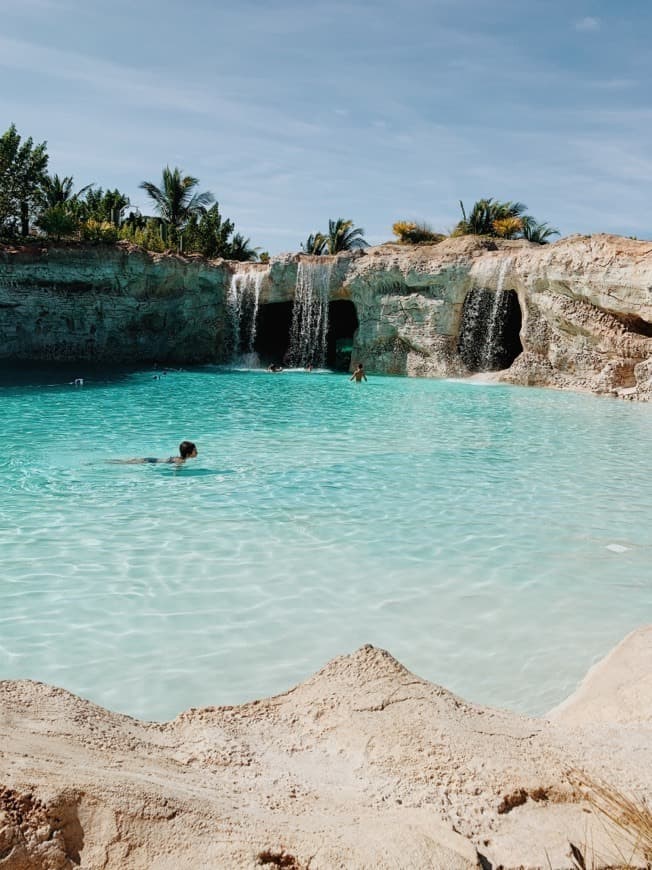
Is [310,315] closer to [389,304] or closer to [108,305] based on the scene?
[389,304]

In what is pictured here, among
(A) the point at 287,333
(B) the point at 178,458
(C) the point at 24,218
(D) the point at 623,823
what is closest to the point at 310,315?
(A) the point at 287,333

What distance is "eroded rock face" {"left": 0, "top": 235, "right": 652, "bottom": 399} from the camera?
21125mm

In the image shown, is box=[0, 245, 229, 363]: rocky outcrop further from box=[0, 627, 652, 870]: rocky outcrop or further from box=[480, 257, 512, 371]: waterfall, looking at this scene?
box=[0, 627, 652, 870]: rocky outcrop

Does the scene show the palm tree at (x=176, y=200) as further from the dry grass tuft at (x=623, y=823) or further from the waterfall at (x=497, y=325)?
the dry grass tuft at (x=623, y=823)

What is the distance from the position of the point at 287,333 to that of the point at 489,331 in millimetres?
9048

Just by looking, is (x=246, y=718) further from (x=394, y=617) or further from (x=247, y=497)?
(x=247, y=497)

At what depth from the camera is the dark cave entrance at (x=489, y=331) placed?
82.5ft

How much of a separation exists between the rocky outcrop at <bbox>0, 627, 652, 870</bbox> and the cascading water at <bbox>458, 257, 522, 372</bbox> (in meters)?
22.9

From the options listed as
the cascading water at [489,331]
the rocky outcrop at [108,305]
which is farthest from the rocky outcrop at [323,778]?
the rocky outcrop at [108,305]

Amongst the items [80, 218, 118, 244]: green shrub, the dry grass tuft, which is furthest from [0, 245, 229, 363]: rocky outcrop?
the dry grass tuft

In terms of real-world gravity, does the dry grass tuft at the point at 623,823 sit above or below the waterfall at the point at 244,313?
below

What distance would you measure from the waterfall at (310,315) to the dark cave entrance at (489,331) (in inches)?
213

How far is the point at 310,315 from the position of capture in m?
28.0

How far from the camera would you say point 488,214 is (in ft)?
110
